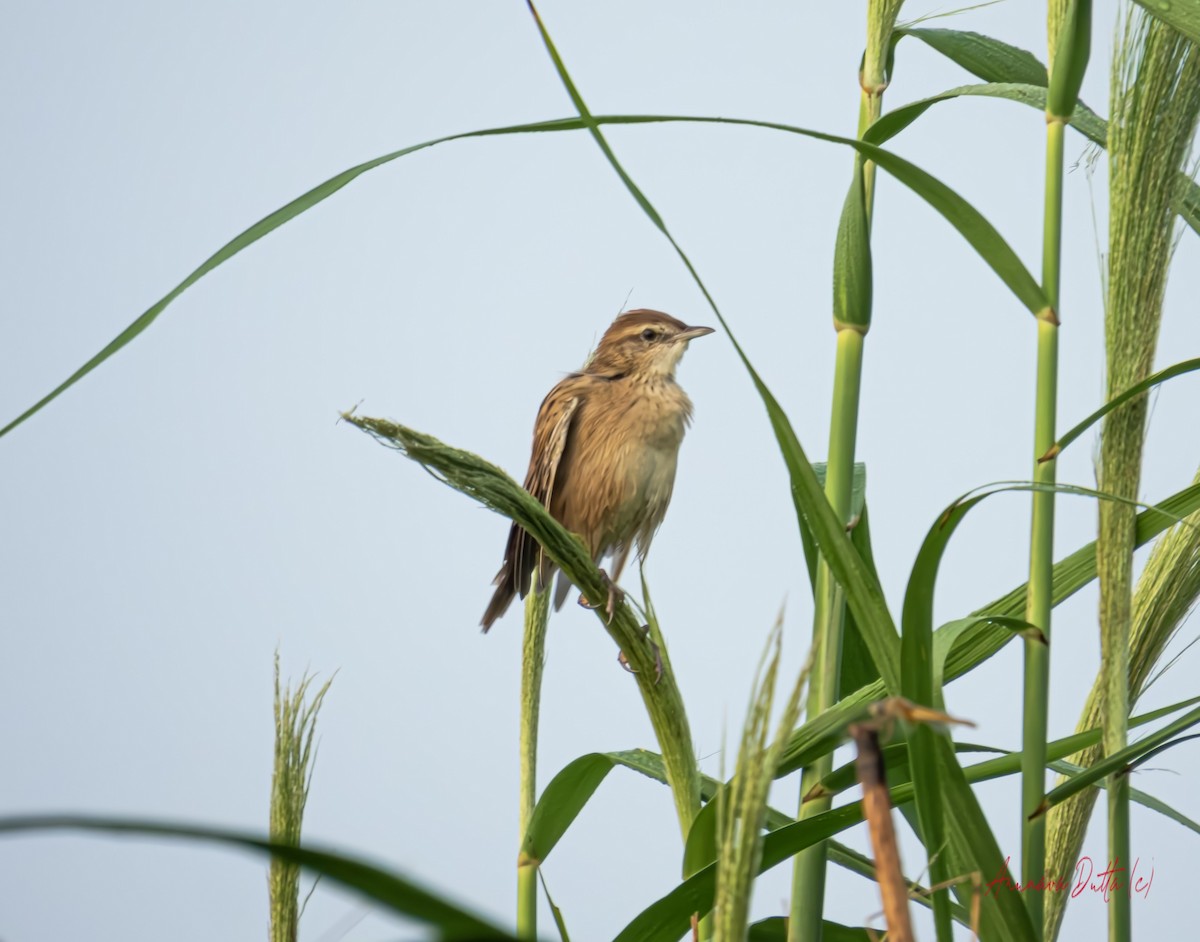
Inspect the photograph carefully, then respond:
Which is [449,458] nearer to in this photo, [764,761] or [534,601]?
[534,601]

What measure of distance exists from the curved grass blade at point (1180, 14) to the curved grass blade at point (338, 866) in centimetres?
169

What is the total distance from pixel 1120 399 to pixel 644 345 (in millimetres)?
2746

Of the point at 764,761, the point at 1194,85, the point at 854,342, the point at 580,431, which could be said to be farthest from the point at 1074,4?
the point at 580,431

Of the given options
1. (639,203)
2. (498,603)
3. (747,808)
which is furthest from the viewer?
(498,603)

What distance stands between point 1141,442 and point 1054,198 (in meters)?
0.39

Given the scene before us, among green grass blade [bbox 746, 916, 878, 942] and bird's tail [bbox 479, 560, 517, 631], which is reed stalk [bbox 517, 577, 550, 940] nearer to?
green grass blade [bbox 746, 916, 878, 942]

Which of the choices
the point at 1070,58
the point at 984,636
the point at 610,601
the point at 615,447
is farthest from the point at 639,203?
the point at 615,447

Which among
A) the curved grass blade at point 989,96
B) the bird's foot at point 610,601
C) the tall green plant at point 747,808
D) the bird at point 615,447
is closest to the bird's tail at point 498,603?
the bird at point 615,447

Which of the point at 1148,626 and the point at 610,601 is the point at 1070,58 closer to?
the point at 1148,626

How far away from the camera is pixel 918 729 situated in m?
1.48

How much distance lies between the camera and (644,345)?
4426 millimetres

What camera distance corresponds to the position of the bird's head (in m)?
4.37

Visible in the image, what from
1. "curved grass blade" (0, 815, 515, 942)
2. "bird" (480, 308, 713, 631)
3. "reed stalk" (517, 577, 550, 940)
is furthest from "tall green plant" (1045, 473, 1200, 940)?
"bird" (480, 308, 713, 631)

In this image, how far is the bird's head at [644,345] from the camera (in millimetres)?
4367
